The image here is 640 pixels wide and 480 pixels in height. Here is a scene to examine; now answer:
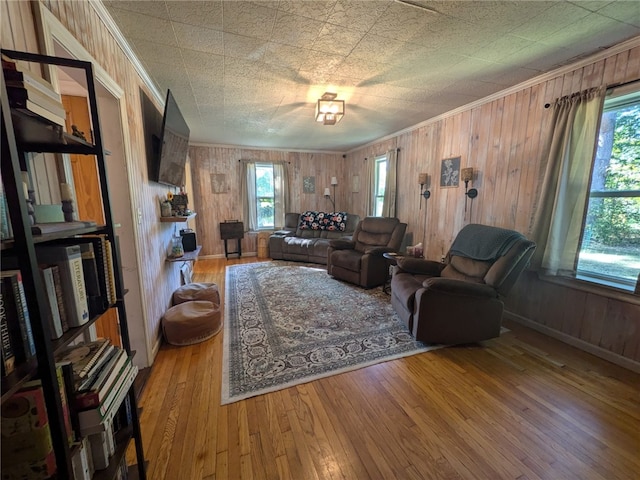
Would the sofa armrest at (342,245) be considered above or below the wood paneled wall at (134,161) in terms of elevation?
below

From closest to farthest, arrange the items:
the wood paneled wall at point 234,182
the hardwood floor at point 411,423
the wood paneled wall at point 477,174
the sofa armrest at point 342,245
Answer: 1. the hardwood floor at point 411,423
2. the wood paneled wall at point 477,174
3. the sofa armrest at point 342,245
4. the wood paneled wall at point 234,182

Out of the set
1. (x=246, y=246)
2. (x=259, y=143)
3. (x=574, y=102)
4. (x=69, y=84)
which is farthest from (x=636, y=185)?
(x=246, y=246)

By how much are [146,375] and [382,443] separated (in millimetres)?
1721

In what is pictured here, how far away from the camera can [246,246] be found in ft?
19.1

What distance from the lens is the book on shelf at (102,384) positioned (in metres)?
0.84

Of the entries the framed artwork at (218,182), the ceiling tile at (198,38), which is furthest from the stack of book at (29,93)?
the framed artwork at (218,182)

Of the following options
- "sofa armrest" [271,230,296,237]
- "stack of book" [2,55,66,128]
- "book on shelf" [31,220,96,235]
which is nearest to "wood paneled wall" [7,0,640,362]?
"stack of book" [2,55,66,128]

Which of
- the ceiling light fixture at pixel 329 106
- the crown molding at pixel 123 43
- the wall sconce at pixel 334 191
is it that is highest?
the crown molding at pixel 123 43

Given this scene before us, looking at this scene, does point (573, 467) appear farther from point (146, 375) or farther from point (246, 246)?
point (246, 246)

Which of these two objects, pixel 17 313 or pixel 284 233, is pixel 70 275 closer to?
pixel 17 313

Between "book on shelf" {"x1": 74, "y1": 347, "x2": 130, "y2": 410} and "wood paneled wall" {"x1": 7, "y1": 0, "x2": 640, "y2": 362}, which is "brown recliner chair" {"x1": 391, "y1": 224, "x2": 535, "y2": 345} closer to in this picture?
"wood paneled wall" {"x1": 7, "y1": 0, "x2": 640, "y2": 362}

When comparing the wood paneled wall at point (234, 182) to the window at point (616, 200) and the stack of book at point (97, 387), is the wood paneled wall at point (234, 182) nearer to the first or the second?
the window at point (616, 200)

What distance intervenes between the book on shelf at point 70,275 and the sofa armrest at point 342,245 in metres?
3.51

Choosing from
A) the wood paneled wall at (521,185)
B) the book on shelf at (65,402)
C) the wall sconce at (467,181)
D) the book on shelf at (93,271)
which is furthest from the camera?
the wall sconce at (467,181)
